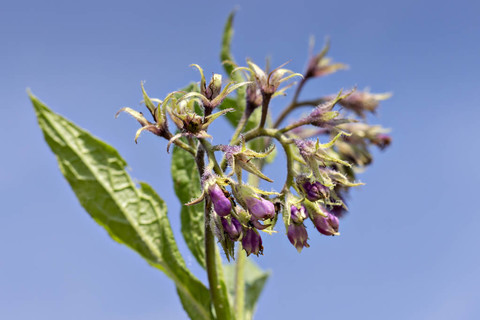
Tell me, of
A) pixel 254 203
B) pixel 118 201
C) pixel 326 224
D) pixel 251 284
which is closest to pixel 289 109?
pixel 251 284

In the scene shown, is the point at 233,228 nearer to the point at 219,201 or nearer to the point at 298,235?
the point at 219,201

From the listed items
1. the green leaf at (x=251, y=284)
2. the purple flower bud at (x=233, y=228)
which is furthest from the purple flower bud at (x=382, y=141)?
the purple flower bud at (x=233, y=228)

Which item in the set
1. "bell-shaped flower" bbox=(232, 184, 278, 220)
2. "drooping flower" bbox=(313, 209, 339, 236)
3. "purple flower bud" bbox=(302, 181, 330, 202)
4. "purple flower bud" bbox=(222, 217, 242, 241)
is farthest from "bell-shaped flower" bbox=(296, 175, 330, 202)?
"purple flower bud" bbox=(222, 217, 242, 241)

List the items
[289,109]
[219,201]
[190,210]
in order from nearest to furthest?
[219,201] < [190,210] < [289,109]

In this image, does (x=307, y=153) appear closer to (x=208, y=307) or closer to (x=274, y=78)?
(x=274, y=78)

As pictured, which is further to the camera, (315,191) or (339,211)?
(339,211)

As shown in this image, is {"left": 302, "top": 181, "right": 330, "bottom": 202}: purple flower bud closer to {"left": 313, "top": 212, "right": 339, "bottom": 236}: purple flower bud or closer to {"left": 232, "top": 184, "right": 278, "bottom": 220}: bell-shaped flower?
{"left": 313, "top": 212, "right": 339, "bottom": 236}: purple flower bud
